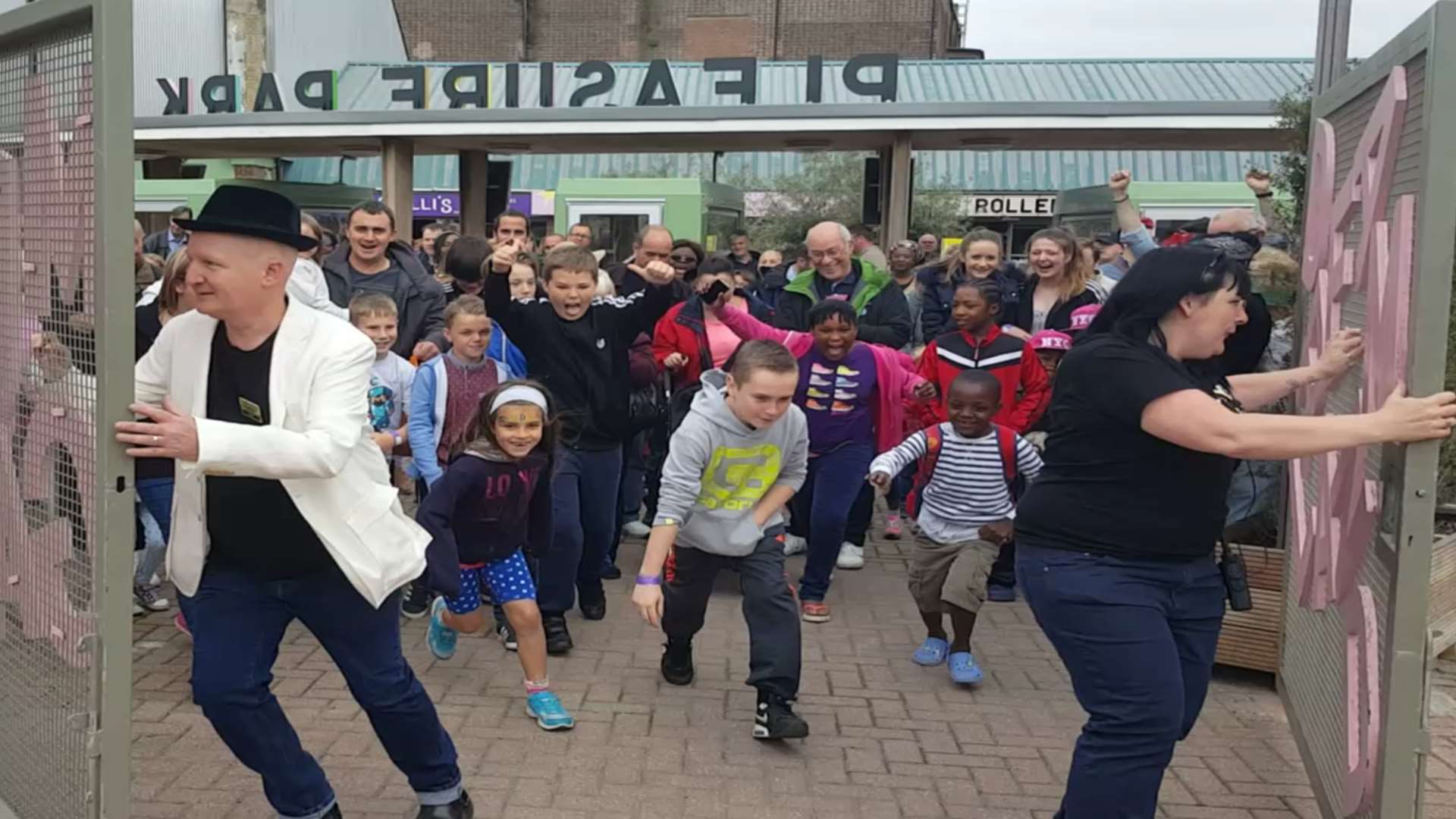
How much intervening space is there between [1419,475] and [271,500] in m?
2.69

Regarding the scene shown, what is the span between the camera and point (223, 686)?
2971mm

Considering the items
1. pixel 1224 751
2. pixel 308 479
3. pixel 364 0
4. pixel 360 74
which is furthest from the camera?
pixel 364 0

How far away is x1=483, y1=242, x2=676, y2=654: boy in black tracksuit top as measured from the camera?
17.4 feet

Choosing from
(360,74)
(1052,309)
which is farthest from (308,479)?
(360,74)

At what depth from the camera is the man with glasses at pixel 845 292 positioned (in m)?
7.25

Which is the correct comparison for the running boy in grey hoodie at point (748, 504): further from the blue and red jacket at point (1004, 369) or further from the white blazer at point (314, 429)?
the blue and red jacket at point (1004, 369)

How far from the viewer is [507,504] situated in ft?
14.8

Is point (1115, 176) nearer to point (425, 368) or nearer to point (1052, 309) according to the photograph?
point (1052, 309)

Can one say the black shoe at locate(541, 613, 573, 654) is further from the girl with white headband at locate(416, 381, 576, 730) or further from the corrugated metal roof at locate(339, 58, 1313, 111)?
the corrugated metal roof at locate(339, 58, 1313, 111)

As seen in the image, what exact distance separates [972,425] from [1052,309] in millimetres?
1949

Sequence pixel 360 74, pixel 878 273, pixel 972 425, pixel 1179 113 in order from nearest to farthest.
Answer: pixel 972 425 → pixel 878 273 → pixel 1179 113 → pixel 360 74

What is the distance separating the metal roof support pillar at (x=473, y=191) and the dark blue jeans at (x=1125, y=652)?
14371 millimetres

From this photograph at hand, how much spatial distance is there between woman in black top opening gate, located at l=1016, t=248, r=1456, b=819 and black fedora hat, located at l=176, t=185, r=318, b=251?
1979 mm

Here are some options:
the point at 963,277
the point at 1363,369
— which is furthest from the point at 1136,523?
the point at 963,277
